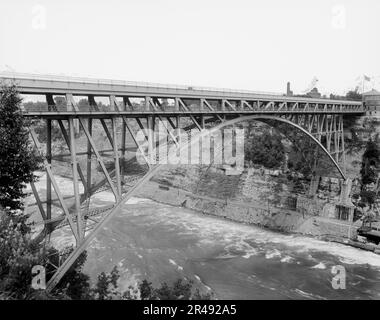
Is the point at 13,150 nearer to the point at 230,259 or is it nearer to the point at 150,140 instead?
the point at 150,140

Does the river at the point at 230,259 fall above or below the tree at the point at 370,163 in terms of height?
below

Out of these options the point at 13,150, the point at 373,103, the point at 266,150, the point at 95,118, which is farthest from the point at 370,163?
the point at 13,150

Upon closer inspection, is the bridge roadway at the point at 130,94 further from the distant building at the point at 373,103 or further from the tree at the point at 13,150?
the distant building at the point at 373,103

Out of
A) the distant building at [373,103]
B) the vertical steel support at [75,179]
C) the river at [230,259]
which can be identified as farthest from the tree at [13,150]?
the distant building at [373,103]

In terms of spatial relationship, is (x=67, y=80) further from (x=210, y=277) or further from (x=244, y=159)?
(x=244, y=159)

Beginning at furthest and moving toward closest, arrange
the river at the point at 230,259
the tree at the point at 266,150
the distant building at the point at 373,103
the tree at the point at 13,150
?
the distant building at the point at 373,103 < the tree at the point at 266,150 < the river at the point at 230,259 < the tree at the point at 13,150

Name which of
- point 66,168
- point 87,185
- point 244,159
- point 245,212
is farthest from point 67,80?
point 66,168
